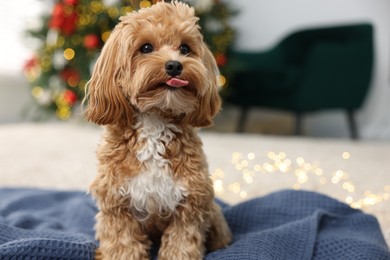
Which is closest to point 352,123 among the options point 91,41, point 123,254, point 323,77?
point 323,77

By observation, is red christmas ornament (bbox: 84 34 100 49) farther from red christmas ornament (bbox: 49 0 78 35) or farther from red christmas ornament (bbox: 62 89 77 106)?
red christmas ornament (bbox: 62 89 77 106)

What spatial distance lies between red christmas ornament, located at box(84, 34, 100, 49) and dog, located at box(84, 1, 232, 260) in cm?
268

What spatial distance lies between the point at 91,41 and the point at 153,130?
274cm

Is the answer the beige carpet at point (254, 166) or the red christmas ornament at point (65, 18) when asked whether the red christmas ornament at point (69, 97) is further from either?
the red christmas ornament at point (65, 18)

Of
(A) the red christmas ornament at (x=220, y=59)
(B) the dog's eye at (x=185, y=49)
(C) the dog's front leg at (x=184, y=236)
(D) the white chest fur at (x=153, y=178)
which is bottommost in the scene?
(C) the dog's front leg at (x=184, y=236)

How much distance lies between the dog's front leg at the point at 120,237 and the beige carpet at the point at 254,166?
0.78 metres

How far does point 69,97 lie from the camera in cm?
389

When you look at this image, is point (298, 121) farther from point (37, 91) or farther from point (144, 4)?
point (144, 4)

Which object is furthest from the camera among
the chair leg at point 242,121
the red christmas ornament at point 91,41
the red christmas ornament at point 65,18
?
the chair leg at point 242,121

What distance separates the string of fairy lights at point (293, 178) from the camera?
187 cm

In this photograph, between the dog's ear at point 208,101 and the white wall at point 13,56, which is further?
the white wall at point 13,56

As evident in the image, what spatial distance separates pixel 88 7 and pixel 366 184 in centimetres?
264

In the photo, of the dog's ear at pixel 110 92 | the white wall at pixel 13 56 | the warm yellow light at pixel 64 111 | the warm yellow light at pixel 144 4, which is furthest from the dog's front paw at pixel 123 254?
the white wall at pixel 13 56

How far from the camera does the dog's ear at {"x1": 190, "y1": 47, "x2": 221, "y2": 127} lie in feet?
3.52
